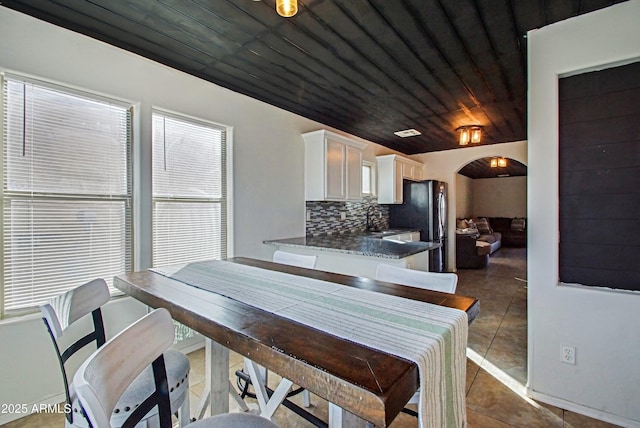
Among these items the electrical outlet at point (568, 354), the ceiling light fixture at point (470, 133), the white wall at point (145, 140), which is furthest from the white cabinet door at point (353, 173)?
the electrical outlet at point (568, 354)

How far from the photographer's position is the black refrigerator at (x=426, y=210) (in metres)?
5.36

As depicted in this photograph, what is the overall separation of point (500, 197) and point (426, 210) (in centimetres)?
686

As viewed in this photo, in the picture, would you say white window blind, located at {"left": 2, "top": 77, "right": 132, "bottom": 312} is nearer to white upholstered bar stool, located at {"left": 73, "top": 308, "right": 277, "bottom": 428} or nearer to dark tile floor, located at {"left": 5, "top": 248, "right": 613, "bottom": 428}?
dark tile floor, located at {"left": 5, "top": 248, "right": 613, "bottom": 428}

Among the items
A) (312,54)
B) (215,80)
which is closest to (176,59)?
(215,80)

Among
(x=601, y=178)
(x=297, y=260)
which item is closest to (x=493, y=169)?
(x=601, y=178)

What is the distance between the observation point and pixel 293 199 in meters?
3.67

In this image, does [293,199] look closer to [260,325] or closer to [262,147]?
[262,147]

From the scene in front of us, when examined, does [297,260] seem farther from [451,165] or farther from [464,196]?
[464,196]

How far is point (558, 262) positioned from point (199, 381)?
262cm

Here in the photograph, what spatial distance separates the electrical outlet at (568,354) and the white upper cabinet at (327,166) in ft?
8.49

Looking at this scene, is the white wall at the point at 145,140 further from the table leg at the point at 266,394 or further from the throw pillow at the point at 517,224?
the throw pillow at the point at 517,224

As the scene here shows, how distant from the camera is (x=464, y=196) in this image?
33.6 feet

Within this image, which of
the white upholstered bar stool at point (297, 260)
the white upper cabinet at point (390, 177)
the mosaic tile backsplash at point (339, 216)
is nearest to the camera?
the white upholstered bar stool at point (297, 260)

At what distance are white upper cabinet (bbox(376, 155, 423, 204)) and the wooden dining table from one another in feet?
12.7
